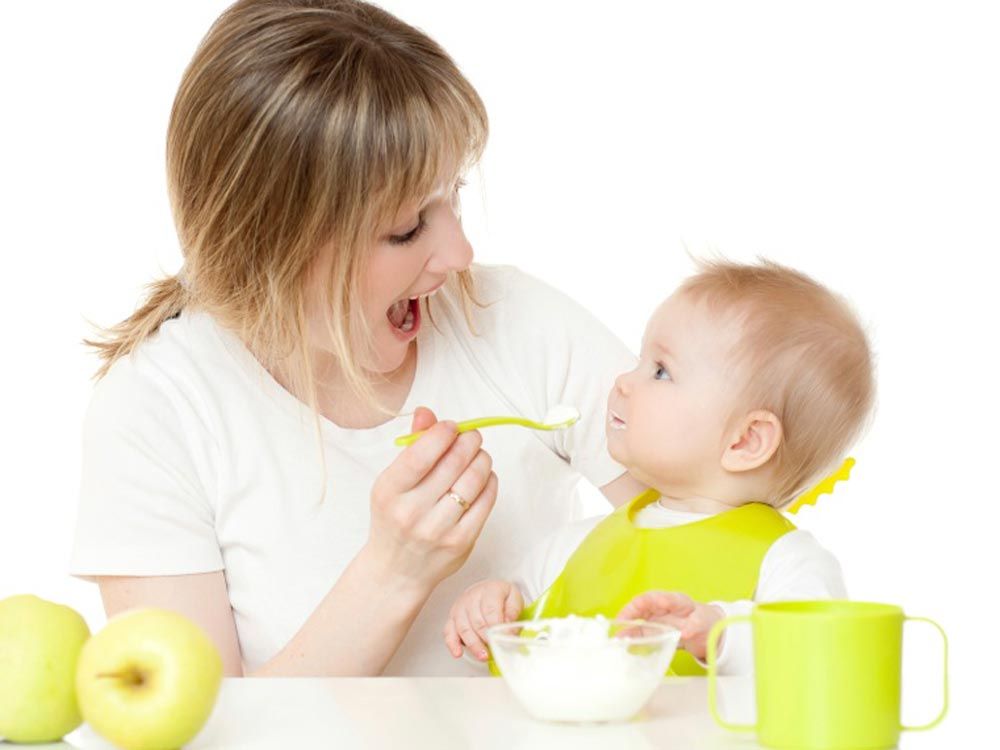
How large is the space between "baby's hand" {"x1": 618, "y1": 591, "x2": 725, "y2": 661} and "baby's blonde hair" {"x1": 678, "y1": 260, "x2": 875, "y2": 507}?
424mm

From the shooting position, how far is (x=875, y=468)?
11.1ft

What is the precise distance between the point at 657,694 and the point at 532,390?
83cm

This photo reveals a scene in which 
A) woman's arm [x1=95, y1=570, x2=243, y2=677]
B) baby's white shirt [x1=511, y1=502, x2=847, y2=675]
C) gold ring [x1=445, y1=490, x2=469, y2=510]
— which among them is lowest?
woman's arm [x1=95, y1=570, x2=243, y2=677]

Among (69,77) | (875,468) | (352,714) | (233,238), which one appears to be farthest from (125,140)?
(352,714)

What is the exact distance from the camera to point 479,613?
1917 mm

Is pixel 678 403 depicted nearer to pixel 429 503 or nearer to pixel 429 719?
pixel 429 503

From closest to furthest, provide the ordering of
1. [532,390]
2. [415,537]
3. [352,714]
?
[352,714], [415,537], [532,390]

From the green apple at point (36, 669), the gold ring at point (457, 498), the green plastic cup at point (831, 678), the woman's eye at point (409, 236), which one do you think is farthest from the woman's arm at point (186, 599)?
the green plastic cup at point (831, 678)

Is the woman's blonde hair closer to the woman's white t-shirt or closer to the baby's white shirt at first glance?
the woman's white t-shirt

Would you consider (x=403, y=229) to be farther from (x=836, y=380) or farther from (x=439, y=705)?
(x=439, y=705)

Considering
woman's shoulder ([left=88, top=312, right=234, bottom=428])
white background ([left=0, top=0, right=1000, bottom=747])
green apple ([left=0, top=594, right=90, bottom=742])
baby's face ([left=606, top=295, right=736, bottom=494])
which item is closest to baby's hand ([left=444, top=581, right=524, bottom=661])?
baby's face ([left=606, top=295, right=736, bottom=494])

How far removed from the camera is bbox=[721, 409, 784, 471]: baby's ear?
1921mm

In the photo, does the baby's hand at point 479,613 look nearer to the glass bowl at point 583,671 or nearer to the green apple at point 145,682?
the glass bowl at point 583,671

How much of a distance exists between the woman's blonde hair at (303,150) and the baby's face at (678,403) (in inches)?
13.9
